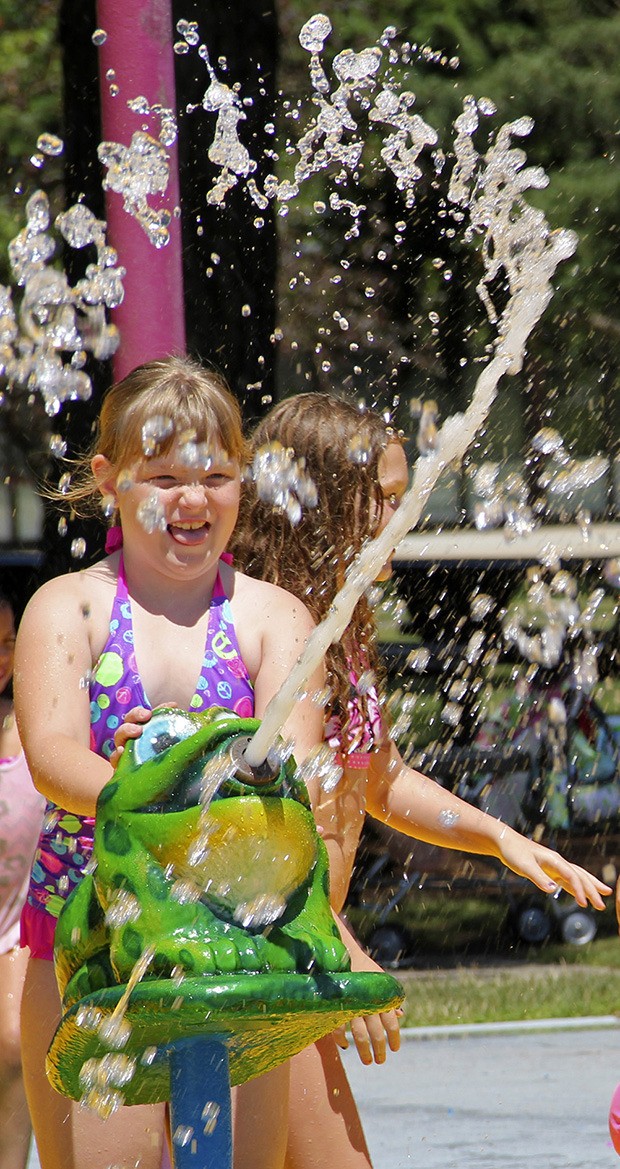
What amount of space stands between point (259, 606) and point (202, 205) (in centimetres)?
250

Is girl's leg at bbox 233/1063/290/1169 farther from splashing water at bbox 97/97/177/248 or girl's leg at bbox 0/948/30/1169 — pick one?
splashing water at bbox 97/97/177/248

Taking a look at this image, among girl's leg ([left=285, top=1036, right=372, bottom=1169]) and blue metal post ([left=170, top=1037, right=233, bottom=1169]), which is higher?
blue metal post ([left=170, top=1037, right=233, bottom=1169])

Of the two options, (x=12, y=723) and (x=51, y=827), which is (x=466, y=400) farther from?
(x=51, y=827)

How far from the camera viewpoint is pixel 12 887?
368 cm

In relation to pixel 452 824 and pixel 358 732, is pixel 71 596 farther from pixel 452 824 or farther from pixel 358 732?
pixel 452 824

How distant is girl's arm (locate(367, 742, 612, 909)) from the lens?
2529 mm

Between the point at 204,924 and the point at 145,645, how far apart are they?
0.83 metres

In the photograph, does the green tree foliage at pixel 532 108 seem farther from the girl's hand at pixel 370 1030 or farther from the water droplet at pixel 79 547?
Result: the girl's hand at pixel 370 1030

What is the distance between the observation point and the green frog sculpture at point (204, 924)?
1.47 meters

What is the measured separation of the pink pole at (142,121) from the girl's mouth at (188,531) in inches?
62.5

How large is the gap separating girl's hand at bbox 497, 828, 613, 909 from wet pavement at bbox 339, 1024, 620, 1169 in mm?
1639

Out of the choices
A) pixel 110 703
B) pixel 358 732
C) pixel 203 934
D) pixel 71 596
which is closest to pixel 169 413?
pixel 71 596

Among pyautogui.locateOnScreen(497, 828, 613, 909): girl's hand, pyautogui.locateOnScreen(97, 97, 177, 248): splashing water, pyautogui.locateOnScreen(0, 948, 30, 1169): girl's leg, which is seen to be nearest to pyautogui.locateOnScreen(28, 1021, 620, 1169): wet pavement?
pyautogui.locateOnScreen(0, 948, 30, 1169): girl's leg

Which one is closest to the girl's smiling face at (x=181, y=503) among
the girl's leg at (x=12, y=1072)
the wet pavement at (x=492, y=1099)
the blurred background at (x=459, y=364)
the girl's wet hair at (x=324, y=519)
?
the girl's wet hair at (x=324, y=519)
